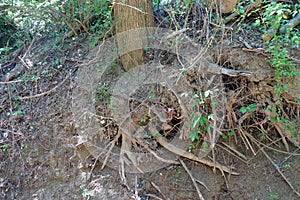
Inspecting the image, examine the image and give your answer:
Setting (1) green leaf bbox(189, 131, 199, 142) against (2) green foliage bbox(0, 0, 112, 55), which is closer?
(1) green leaf bbox(189, 131, 199, 142)

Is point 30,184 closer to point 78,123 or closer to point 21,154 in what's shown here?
point 21,154

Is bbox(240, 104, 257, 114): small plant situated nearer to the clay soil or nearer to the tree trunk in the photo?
the clay soil


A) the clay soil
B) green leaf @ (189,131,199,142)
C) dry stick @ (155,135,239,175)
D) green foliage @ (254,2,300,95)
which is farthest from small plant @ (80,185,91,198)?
green foliage @ (254,2,300,95)

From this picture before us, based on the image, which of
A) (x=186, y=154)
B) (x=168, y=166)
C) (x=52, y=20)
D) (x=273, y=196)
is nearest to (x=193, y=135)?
(x=186, y=154)

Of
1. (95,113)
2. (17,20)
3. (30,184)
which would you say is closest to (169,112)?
(95,113)

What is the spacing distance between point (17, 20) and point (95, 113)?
213cm

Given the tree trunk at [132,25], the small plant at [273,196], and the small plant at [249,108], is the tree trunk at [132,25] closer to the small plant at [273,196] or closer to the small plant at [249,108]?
the small plant at [249,108]

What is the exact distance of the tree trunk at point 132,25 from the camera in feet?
11.4

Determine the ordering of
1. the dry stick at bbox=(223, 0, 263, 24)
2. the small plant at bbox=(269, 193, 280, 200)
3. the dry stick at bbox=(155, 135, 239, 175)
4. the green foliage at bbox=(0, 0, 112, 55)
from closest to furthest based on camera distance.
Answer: the small plant at bbox=(269, 193, 280, 200) < the dry stick at bbox=(155, 135, 239, 175) < the dry stick at bbox=(223, 0, 263, 24) < the green foliage at bbox=(0, 0, 112, 55)

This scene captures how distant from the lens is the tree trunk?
3.47m

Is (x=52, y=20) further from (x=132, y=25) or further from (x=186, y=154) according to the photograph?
(x=186, y=154)

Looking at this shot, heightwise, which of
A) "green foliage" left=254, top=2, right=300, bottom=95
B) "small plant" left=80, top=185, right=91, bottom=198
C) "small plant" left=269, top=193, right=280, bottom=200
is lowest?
"small plant" left=269, top=193, right=280, bottom=200

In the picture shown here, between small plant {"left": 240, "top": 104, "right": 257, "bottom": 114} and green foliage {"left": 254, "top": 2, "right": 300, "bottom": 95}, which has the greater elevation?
green foliage {"left": 254, "top": 2, "right": 300, "bottom": 95}

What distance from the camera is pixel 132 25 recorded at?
138 inches
